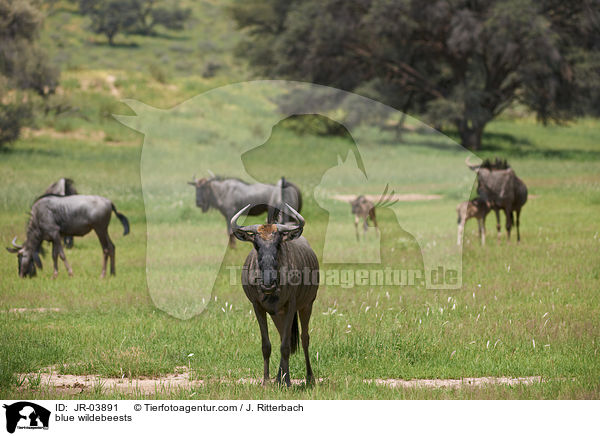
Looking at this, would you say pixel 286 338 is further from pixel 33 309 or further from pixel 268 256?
pixel 33 309

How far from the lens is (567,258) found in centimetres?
1496

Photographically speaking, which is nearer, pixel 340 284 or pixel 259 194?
pixel 340 284

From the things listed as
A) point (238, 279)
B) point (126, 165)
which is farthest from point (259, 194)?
point (126, 165)

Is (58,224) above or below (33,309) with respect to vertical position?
above

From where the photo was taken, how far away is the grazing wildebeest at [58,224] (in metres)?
14.5

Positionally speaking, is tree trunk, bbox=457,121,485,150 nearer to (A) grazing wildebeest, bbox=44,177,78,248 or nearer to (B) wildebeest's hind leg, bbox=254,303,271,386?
(A) grazing wildebeest, bbox=44,177,78,248

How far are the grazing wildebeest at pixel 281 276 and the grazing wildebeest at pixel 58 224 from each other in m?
7.82

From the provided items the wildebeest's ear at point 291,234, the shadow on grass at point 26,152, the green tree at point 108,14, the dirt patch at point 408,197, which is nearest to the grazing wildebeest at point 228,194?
the dirt patch at point 408,197

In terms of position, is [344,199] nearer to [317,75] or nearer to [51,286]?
[51,286]

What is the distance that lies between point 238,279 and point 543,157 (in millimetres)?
28780

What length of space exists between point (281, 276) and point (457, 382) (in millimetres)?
2574

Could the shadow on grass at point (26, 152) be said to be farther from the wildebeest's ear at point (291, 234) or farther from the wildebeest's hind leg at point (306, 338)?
the wildebeest's ear at point (291, 234)

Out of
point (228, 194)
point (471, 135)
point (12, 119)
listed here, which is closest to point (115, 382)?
point (228, 194)

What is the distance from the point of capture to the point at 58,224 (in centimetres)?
1463
